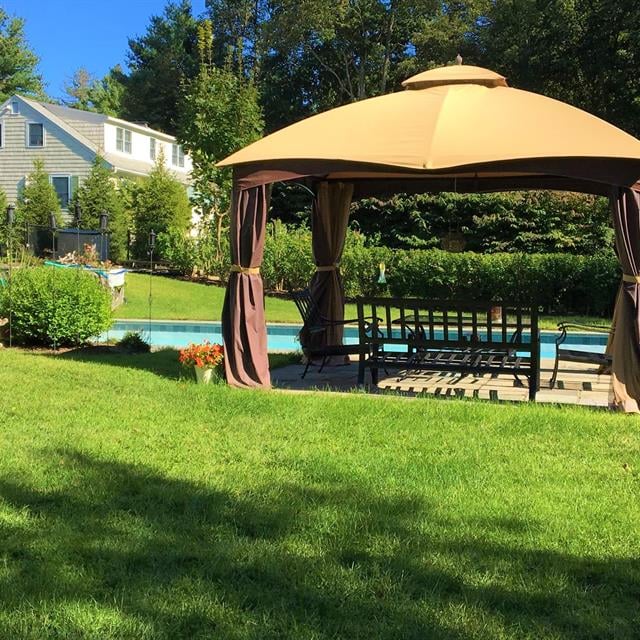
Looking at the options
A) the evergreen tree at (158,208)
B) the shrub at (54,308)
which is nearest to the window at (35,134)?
the evergreen tree at (158,208)

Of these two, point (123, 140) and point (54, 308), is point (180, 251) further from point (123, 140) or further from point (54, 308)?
point (123, 140)

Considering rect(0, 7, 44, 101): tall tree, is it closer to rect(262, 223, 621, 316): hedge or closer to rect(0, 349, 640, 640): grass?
rect(262, 223, 621, 316): hedge

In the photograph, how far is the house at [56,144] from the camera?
1158 inches

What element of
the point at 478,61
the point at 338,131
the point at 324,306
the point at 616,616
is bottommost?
the point at 616,616

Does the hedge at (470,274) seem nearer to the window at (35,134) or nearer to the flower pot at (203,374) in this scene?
the flower pot at (203,374)

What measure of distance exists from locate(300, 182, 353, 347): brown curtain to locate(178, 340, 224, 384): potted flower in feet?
7.74

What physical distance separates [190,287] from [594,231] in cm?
1102

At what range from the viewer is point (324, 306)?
9828 millimetres

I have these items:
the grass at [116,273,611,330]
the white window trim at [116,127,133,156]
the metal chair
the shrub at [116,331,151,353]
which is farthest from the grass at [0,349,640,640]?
the white window trim at [116,127,133,156]

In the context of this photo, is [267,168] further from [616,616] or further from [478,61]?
[478,61]

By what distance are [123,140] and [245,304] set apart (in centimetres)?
2657

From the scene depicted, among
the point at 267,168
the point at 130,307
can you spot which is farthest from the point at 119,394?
the point at 130,307

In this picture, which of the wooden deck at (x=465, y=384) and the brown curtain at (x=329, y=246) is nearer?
the wooden deck at (x=465, y=384)

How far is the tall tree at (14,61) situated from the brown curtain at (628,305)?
4222cm
